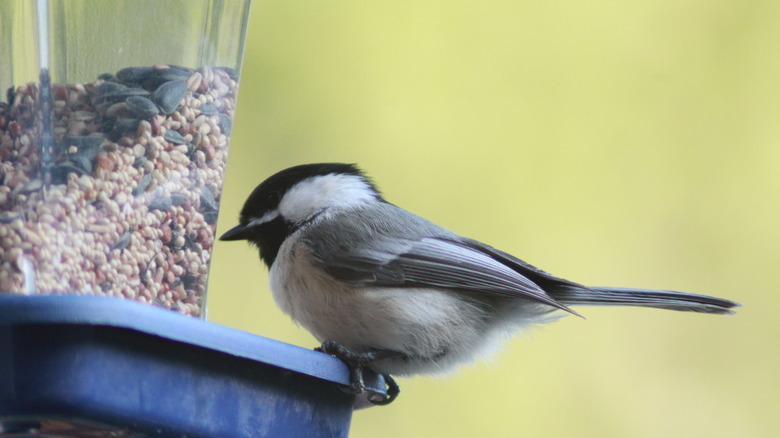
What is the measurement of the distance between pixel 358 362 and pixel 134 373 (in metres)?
0.54

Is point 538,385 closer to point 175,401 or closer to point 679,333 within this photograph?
point 679,333

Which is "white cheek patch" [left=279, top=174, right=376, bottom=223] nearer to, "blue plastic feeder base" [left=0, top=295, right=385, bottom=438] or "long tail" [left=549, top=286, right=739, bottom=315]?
"long tail" [left=549, top=286, right=739, bottom=315]

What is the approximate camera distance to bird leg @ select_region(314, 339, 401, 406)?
1.44 meters

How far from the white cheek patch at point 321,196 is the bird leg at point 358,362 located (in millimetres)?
381

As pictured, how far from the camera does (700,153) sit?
127 inches

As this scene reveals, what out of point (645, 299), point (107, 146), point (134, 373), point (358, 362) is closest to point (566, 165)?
point (645, 299)

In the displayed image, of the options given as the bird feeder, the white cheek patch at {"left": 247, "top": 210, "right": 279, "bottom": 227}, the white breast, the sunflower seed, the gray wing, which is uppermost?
the sunflower seed

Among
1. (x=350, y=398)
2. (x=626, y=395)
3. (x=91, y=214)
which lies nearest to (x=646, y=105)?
(x=626, y=395)

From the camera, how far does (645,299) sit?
211 centimetres

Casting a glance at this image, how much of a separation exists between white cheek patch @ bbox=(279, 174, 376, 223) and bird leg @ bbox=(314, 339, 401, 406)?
1.25 feet

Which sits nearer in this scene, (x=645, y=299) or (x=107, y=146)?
(x=107, y=146)

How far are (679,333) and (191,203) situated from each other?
2078 mm

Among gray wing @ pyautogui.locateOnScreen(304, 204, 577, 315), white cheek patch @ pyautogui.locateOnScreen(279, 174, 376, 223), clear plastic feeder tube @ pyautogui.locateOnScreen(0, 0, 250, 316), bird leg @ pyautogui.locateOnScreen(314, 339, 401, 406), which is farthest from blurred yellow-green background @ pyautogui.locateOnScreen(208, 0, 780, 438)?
clear plastic feeder tube @ pyautogui.locateOnScreen(0, 0, 250, 316)

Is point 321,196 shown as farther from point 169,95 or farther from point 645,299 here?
point 645,299
